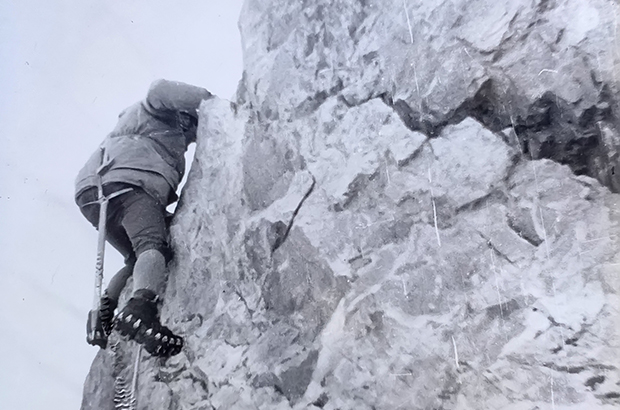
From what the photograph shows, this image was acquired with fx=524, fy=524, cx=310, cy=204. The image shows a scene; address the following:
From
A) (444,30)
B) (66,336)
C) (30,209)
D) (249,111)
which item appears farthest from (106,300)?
(444,30)

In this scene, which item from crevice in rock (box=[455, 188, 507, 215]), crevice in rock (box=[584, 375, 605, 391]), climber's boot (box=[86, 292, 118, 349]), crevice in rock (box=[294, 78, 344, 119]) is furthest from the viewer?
climber's boot (box=[86, 292, 118, 349])

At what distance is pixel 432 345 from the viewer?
69 centimetres

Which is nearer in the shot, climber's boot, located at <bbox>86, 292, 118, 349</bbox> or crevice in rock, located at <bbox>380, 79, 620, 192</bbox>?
crevice in rock, located at <bbox>380, 79, 620, 192</bbox>

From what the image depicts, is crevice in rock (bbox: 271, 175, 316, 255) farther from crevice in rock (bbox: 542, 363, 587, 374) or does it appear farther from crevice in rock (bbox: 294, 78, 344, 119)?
crevice in rock (bbox: 542, 363, 587, 374)

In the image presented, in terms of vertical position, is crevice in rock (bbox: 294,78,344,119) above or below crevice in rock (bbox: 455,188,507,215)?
above

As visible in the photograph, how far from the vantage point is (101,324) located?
1036 mm

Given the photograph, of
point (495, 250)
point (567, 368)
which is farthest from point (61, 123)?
point (567, 368)

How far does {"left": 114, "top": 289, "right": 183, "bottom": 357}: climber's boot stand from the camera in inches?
36.4

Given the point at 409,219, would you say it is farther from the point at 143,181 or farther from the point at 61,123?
the point at 61,123

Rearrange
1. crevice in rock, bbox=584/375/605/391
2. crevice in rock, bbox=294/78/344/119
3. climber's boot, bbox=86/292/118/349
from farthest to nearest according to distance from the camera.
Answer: climber's boot, bbox=86/292/118/349 → crevice in rock, bbox=294/78/344/119 → crevice in rock, bbox=584/375/605/391

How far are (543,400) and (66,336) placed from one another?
916 millimetres

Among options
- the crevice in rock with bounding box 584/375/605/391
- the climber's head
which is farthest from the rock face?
the climber's head

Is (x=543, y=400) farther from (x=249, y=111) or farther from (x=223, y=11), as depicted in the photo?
(x=223, y=11)

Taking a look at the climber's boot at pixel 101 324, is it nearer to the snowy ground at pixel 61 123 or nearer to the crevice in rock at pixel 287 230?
the snowy ground at pixel 61 123
